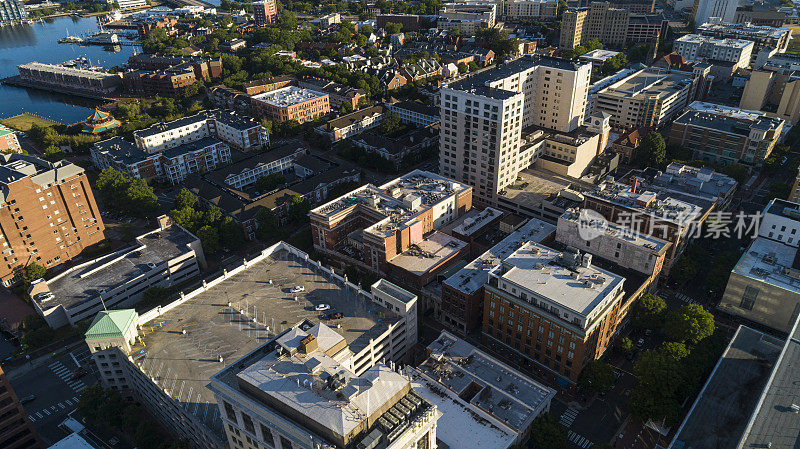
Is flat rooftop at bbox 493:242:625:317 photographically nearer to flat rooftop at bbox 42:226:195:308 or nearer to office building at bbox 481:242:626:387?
office building at bbox 481:242:626:387

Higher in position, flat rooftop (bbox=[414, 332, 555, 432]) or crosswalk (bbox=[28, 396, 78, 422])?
flat rooftop (bbox=[414, 332, 555, 432])

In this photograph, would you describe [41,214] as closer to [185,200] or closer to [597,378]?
[185,200]

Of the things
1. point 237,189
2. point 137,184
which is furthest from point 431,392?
point 137,184

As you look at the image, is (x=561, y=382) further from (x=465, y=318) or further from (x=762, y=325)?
Result: (x=762, y=325)

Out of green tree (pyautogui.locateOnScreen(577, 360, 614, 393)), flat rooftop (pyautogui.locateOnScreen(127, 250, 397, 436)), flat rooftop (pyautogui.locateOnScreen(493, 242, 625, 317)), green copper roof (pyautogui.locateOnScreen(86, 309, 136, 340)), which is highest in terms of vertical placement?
green copper roof (pyautogui.locateOnScreen(86, 309, 136, 340))

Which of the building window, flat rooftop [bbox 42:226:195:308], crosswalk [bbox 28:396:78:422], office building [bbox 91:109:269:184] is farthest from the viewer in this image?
office building [bbox 91:109:269:184]

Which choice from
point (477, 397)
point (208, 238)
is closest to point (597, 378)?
point (477, 397)

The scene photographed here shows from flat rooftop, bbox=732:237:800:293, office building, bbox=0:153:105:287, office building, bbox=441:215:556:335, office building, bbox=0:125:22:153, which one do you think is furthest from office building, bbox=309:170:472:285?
office building, bbox=0:125:22:153

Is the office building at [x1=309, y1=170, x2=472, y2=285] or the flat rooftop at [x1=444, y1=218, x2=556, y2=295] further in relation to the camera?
the office building at [x1=309, y1=170, x2=472, y2=285]
